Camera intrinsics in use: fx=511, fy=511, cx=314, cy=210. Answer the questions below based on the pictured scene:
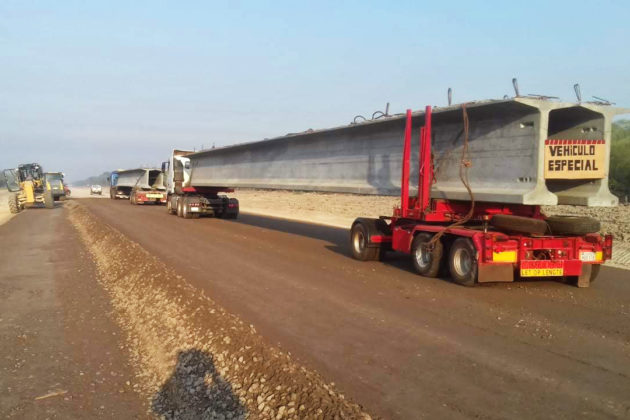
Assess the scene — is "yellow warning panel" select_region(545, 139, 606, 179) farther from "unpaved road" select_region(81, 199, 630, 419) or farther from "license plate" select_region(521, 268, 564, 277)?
"unpaved road" select_region(81, 199, 630, 419)

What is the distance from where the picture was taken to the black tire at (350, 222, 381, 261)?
12406 mm

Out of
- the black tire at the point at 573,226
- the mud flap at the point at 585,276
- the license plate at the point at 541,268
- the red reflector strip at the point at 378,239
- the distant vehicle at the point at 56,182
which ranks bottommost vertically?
the mud flap at the point at 585,276

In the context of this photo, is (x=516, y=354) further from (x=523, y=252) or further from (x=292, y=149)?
(x=292, y=149)

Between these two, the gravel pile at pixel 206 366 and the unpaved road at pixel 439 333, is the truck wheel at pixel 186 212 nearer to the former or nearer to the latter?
the unpaved road at pixel 439 333

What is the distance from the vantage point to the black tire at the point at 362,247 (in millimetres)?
12406

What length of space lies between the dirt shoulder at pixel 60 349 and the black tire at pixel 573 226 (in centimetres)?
762

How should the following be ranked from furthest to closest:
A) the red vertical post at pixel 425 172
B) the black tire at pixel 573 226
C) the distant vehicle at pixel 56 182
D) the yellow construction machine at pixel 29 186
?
the distant vehicle at pixel 56 182
the yellow construction machine at pixel 29 186
the red vertical post at pixel 425 172
the black tire at pixel 573 226

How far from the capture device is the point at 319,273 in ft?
35.2

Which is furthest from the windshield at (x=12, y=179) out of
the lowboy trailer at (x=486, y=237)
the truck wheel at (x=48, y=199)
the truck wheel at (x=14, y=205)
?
the lowboy trailer at (x=486, y=237)

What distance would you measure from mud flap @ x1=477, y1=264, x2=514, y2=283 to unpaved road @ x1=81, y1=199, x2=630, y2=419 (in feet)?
0.82

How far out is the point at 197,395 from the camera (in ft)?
16.5

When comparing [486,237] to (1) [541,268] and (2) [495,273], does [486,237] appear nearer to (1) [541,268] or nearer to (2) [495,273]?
(2) [495,273]

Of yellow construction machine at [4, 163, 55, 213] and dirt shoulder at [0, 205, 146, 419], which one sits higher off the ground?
yellow construction machine at [4, 163, 55, 213]

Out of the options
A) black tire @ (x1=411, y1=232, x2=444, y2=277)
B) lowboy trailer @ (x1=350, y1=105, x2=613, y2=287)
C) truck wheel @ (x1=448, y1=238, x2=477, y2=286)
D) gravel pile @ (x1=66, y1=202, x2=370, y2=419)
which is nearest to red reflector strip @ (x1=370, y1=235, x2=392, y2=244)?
lowboy trailer @ (x1=350, y1=105, x2=613, y2=287)
